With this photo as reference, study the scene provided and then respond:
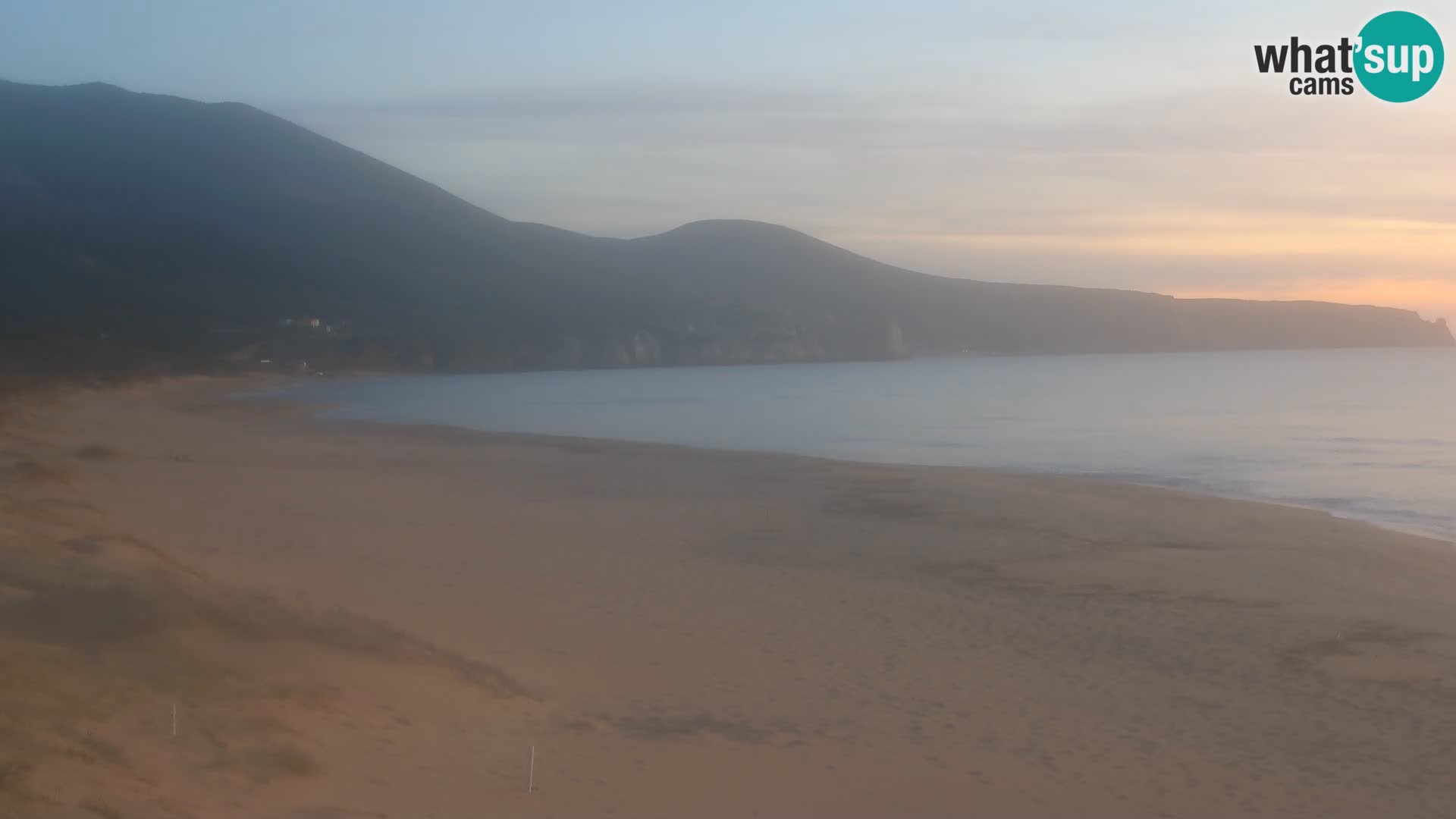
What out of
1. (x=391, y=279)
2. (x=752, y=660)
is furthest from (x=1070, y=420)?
(x=391, y=279)

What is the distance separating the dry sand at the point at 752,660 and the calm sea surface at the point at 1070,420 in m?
8.22

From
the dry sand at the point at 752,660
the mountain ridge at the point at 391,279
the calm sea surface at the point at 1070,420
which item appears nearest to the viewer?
the dry sand at the point at 752,660

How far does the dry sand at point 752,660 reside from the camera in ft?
21.3

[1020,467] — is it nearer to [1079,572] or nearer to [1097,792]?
[1079,572]

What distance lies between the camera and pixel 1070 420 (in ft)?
156

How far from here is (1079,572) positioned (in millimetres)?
14273

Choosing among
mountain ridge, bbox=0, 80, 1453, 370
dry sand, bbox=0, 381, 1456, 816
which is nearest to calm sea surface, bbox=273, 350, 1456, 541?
dry sand, bbox=0, 381, 1456, 816

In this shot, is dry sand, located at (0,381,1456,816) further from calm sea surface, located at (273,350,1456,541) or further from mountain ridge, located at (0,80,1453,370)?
mountain ridge, located at (0,80,1453,370)

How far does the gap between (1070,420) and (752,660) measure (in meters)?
40.2

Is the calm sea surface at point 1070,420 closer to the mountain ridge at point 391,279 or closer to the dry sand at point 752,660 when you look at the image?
the dry sand at point 752,660

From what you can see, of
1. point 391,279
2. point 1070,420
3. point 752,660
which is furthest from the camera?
point 391,279

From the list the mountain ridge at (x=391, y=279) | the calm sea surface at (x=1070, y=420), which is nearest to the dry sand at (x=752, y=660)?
the calm sea surface at (x=1070, y=420)

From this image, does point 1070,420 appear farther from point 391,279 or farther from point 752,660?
point 391,279

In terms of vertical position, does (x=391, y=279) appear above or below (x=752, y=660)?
above
